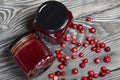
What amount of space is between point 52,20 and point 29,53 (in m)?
0.13

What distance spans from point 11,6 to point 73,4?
228mm

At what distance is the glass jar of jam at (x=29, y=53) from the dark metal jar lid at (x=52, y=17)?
2.3 inches

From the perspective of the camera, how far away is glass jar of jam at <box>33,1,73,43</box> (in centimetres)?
106

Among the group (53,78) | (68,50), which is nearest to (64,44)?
(68,50)

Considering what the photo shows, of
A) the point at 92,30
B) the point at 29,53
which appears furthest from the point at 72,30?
the point at 29,53

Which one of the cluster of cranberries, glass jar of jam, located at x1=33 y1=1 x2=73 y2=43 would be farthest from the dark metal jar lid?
the cluster of cranberries

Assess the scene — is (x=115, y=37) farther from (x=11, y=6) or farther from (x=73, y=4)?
(x=11, y=6)

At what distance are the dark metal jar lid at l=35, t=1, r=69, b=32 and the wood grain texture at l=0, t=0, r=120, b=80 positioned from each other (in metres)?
0.13

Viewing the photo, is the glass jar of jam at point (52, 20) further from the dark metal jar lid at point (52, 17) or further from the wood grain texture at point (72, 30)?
the wood grain texture at point (72, 30)

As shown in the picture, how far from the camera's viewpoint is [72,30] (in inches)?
46.9

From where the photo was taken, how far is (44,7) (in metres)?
1.09

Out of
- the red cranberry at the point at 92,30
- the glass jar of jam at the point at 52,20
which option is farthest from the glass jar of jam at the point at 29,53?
the red cranberry at the point at 92,30

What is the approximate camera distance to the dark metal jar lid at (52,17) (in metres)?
1.06

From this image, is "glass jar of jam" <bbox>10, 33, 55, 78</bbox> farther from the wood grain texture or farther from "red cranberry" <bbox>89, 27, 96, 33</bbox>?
"red cranberry" <bbox>89, 27, 96, 33</bbox>
